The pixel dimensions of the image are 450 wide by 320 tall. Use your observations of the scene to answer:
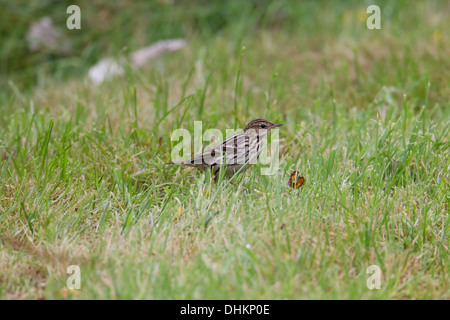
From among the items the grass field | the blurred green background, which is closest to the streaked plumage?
the grass field

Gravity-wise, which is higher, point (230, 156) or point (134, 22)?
point (134, 22)

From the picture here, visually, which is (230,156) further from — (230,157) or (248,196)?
(248,196)

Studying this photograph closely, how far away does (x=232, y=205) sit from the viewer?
3705mm

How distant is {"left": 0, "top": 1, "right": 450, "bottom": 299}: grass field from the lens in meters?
3.18

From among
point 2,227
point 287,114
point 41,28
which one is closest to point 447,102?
point 287,114

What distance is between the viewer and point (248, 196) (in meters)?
3.92

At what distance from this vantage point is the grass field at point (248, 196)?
3178 millimetres

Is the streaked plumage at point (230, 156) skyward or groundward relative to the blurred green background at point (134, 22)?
groundward

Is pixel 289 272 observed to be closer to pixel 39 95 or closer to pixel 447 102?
pixel 447 102

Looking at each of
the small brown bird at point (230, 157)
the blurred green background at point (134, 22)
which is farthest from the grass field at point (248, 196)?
the blurred green background at point (134, 22)

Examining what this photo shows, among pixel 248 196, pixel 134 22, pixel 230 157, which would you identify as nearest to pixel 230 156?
pixel 230 157

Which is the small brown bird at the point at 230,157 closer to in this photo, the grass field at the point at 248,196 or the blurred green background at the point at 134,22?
the grass field at the point at 248,196

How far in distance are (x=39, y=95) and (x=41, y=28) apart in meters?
1.99
